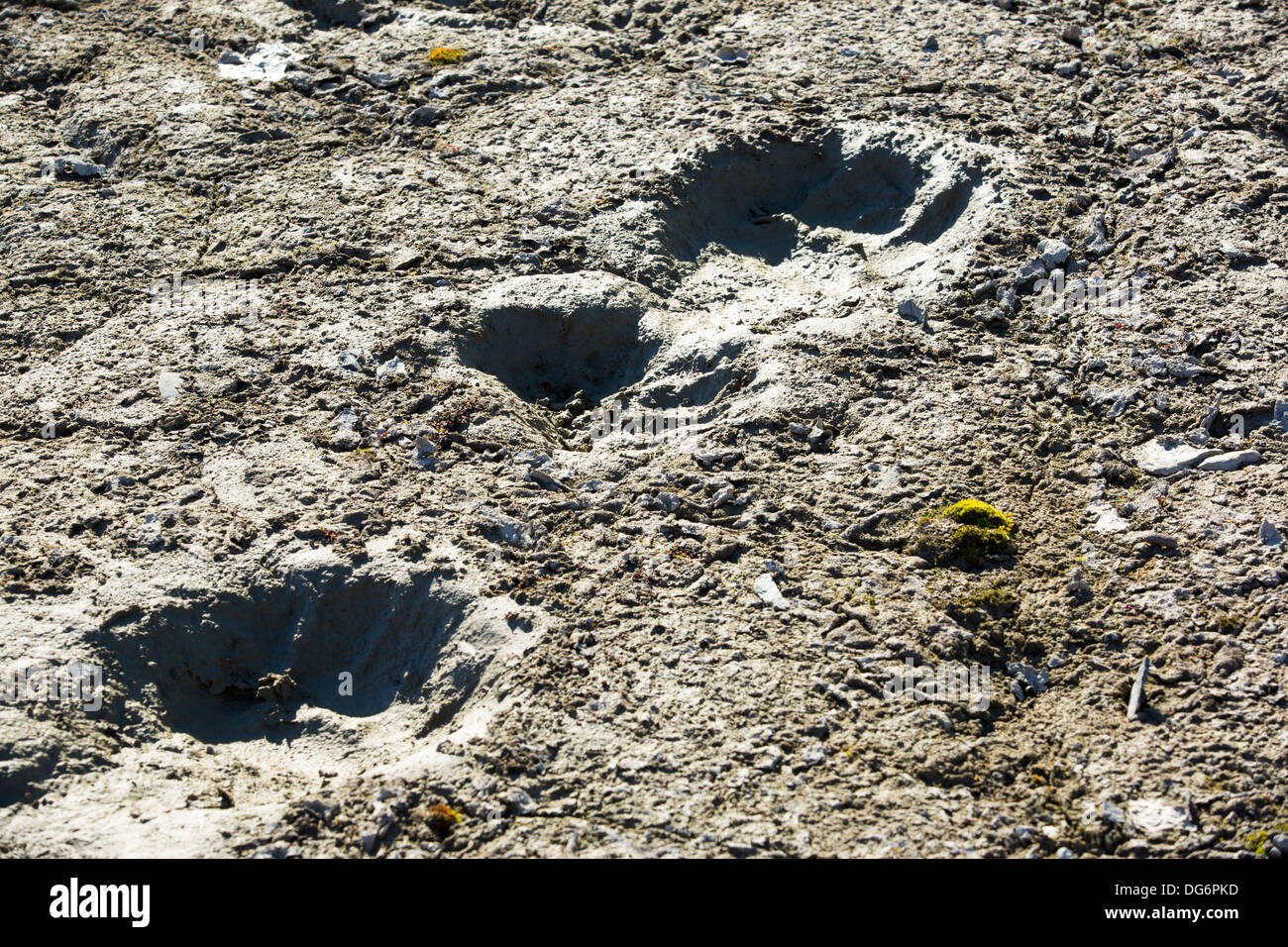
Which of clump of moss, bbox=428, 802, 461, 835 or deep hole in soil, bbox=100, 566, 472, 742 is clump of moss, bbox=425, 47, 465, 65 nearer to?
deep hole in soil, bbox=100, 566, 472, 742

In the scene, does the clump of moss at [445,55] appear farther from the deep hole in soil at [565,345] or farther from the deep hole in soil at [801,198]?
the deep hole in soil at [565,345]

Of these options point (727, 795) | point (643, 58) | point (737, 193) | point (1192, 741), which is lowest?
point (727, 795)

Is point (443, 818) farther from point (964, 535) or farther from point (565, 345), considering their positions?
point (565, 345)

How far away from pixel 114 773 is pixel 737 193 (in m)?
3.02

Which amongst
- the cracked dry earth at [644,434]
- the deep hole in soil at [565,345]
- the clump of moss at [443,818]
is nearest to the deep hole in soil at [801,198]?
the cracked dry earth at [644,434]

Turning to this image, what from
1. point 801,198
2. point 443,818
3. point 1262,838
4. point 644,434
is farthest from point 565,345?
point 1262,838

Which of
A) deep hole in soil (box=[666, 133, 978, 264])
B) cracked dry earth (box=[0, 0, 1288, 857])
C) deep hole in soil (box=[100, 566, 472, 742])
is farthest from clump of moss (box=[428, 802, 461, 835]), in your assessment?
deep hole in soil (box=[666, 133, 978, 264])

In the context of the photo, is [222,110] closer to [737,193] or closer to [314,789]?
[737,193]

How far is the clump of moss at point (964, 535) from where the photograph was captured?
3080 mm

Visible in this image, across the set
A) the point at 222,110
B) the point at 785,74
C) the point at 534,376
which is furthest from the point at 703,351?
the point at 222,110

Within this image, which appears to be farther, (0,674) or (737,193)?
(737,193)

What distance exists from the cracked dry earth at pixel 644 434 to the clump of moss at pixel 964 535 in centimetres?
3

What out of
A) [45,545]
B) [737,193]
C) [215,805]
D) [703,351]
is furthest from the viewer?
[737,193]
